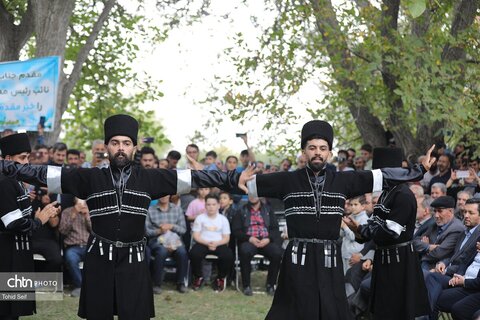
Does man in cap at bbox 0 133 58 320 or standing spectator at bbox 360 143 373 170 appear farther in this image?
standing spectator at bbox 360 143 373 170

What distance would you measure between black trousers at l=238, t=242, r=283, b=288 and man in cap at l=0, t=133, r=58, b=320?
4629 mm

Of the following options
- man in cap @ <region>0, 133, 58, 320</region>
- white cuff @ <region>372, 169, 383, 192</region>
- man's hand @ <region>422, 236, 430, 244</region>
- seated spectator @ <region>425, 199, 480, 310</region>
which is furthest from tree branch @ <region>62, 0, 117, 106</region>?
white cuff @ <region>372, 169, 383, 192</region>

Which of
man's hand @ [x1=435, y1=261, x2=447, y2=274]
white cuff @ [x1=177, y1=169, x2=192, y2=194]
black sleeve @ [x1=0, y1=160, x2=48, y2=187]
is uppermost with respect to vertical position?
black sleeve @ [x1=0, y1=160, x2=48, y2=187]

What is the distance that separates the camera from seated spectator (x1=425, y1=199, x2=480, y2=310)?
10.2 m

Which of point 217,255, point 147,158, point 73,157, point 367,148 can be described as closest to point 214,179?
point 217,255

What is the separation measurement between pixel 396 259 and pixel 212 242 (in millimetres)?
5226

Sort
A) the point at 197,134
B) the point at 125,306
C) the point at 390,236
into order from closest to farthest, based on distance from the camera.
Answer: the point at 125,306 < the point at 390,236 < the point at 197,134

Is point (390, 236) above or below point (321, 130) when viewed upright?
below

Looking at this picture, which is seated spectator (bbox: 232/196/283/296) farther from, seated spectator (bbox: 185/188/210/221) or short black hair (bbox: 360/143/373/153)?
short black hair (bbox: 360/143/373/153)

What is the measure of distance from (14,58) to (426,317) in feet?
33.2

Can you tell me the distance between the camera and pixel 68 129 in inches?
993

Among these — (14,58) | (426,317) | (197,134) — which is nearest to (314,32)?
(197,134)

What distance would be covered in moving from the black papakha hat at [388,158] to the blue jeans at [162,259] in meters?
5.13

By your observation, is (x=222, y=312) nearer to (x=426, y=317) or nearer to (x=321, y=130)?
(x=426, y=317)
